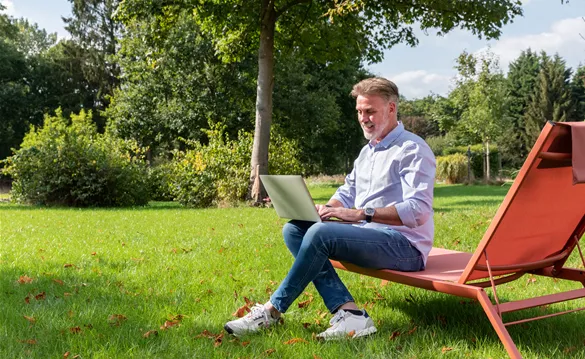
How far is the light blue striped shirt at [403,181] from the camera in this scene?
3.38 meters

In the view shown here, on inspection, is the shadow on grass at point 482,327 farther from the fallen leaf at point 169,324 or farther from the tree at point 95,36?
the tree at point 95,36

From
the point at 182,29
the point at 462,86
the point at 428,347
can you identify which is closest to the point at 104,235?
the point at 428,347

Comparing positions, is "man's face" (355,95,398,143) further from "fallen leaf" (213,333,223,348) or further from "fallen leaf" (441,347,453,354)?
"fallen leaf" (213,333,223,348)

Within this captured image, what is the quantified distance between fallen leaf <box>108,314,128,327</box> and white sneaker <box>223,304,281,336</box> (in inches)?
28.4

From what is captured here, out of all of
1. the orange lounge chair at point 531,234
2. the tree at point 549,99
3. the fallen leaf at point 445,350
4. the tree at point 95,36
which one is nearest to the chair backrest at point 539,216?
the orange lounge chair at point 531,234

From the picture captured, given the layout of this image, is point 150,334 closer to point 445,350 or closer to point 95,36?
point 445,350

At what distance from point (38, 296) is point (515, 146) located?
48701 millimetres

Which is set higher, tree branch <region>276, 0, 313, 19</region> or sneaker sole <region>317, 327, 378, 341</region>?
tree branch <region>276, 0, 313, 19</region>

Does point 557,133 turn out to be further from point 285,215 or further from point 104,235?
point 104,235

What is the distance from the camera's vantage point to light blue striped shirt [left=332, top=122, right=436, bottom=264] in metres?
3.38

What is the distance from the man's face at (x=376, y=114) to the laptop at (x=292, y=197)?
23.1 inches

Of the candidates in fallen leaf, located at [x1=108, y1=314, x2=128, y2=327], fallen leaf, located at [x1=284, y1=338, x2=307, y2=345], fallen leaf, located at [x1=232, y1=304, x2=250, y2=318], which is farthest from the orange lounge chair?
fallen leaf, located at [x1=108, y1=314, x2=128, y2=327]

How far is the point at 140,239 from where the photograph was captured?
7.97 metres

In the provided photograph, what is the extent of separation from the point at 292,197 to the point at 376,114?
733 millimetres
